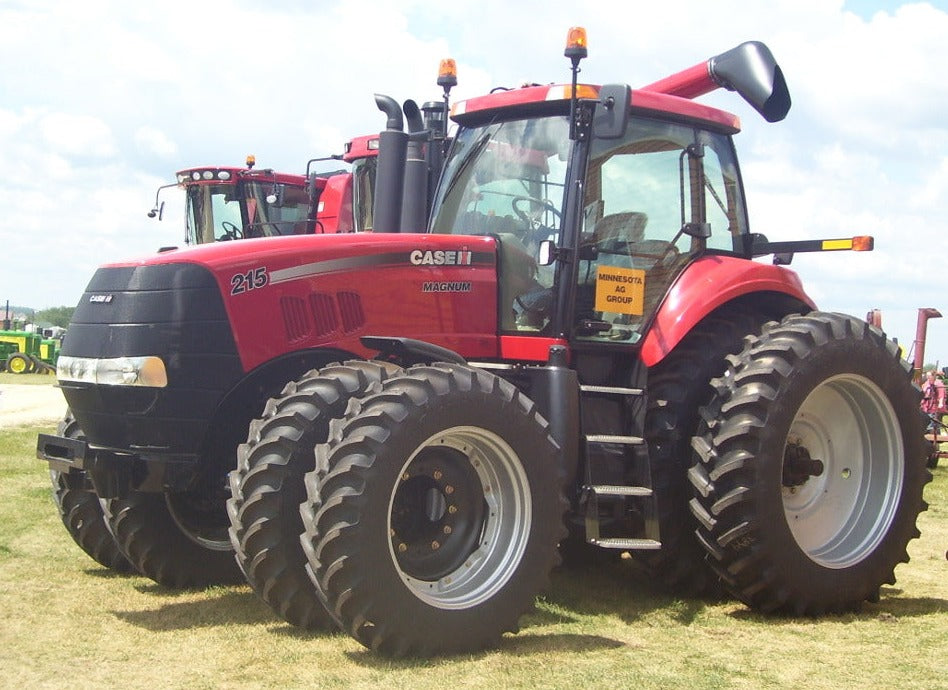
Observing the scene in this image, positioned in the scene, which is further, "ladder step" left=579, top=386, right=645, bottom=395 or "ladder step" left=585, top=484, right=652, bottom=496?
"ladder step" left=579, top=386, right=645, bottom=395

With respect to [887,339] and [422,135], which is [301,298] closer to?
[422,135]

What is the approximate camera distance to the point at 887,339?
21.9 feet

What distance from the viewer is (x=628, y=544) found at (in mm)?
5668

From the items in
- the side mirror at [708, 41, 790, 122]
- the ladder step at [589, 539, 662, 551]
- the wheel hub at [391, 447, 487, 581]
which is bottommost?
the ladder step at [589, 539, 662, 551]

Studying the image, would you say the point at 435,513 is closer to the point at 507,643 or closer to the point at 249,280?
the point at 507,643

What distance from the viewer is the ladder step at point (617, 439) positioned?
5.93 m

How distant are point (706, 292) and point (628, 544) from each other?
152 cm

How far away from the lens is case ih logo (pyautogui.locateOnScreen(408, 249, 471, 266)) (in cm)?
602

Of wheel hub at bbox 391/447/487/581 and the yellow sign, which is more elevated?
the yellow sign

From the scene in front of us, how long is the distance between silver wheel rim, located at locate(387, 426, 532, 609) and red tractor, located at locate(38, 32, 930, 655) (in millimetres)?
13

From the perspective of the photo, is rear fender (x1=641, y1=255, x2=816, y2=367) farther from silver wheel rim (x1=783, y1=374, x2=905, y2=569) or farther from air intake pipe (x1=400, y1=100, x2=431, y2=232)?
air intake pipe (x1=400, y1=100, x2=431, y2=232)

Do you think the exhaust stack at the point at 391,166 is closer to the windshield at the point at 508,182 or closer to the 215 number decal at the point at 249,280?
the windshield at the point at 508,182

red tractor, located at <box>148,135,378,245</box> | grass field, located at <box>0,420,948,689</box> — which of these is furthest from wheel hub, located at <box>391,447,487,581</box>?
red tractor, located at <box>148,135,378,245</box>

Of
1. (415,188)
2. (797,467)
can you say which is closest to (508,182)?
(415,188)
